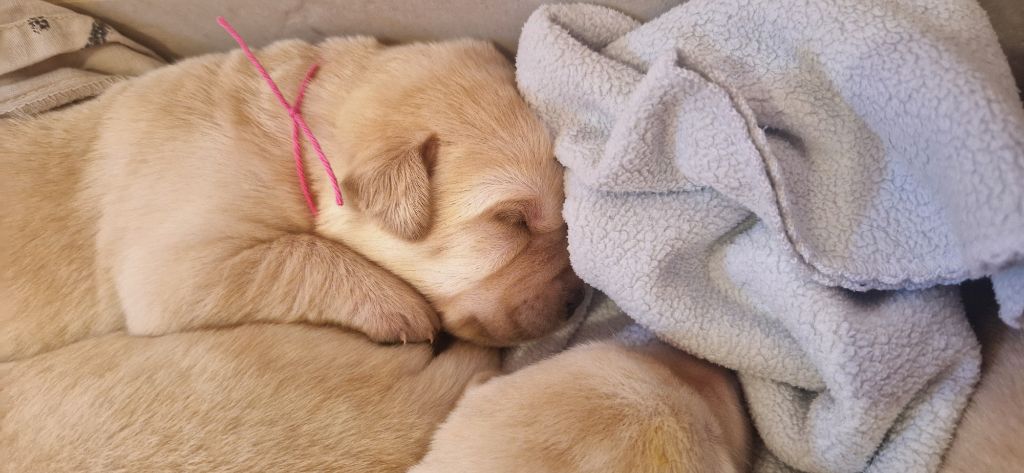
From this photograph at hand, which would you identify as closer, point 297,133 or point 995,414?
point 995,414

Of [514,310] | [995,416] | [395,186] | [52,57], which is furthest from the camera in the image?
[52,57]

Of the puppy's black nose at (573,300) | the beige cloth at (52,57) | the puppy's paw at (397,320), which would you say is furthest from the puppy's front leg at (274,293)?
the beige cloth at (52,57)

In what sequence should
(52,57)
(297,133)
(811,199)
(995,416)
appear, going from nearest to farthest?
1. (995,416)
2. (811,199)
3. (297,133)
4. (52,57)

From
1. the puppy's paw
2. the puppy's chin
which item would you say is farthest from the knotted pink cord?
the puppy's chin

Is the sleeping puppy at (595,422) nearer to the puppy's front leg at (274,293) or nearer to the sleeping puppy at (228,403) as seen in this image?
the sleeping puppy at (228,403)

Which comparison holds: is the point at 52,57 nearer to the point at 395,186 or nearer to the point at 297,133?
the point at 297,133

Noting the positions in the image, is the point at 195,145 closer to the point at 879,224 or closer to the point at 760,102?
the point at 760,102

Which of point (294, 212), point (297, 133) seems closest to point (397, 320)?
point (294, 212)
